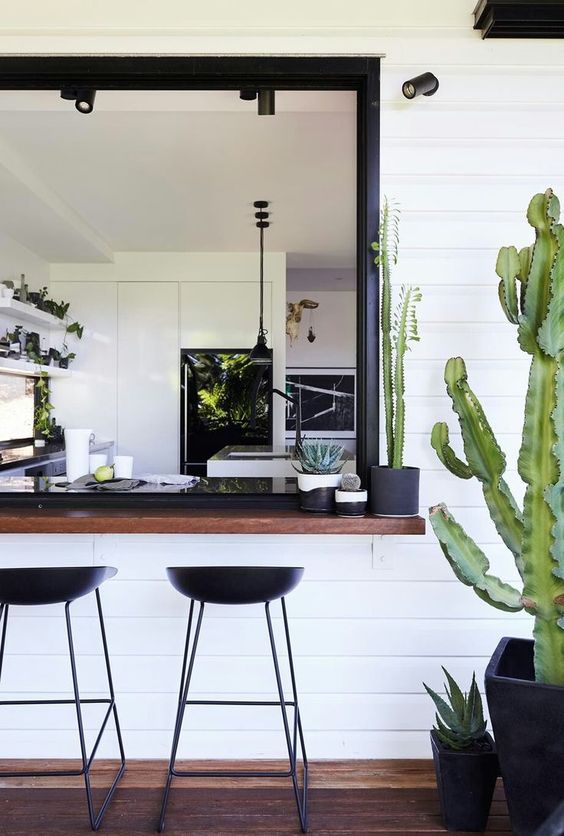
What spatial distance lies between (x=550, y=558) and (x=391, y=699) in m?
0.93

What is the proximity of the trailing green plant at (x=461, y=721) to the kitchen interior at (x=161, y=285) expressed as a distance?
1.60m

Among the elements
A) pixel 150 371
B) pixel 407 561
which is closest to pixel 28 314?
pixel 150 371

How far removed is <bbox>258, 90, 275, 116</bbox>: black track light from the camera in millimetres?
2410

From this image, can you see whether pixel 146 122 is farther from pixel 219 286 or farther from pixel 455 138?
pixel 219 286

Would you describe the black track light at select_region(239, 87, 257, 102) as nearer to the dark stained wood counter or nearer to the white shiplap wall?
the white shiplap wall

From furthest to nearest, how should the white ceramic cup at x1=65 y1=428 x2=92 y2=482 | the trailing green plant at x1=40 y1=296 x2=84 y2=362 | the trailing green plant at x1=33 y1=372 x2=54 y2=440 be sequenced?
the trailing green plant at x1=33 y1=372 x2=54 y2=440
the trailing green plant at x1=40 y1=296 x2=84 y2=362
the white ceramic cup at x1=65 y1=428 x2=92 y2=482

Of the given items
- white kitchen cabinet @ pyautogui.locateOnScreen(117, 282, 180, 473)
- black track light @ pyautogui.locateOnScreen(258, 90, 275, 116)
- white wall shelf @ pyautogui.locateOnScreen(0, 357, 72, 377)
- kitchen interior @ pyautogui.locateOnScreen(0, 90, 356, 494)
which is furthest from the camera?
white kitchen cabinet @ pyautogui.locateOnScreen(117, 282, 180, 473)

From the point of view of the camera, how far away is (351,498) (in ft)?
6.93

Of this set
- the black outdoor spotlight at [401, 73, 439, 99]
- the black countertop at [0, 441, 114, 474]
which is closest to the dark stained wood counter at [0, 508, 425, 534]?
the black outdoor spotlight at [401, 73, 439, 99]

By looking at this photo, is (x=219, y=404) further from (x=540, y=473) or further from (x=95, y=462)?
(x=540, y=473)

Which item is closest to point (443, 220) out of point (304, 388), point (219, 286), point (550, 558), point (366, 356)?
point (366, 356)

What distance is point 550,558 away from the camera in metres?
1.78

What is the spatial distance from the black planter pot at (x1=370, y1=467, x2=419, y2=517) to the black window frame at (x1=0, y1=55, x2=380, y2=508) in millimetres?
183

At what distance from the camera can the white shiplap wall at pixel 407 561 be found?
2316 mm
